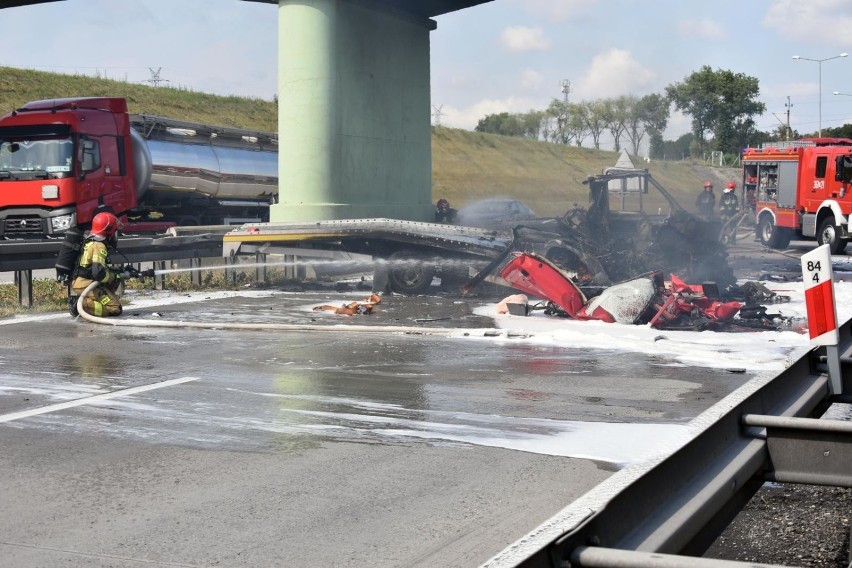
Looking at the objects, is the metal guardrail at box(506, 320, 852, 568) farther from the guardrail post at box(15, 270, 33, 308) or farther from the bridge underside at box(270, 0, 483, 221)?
the bridge underside at box(270, 0, 483, 221)

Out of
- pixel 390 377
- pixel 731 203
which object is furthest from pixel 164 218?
pixel 390 377

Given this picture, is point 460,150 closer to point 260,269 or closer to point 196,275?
point 260,269

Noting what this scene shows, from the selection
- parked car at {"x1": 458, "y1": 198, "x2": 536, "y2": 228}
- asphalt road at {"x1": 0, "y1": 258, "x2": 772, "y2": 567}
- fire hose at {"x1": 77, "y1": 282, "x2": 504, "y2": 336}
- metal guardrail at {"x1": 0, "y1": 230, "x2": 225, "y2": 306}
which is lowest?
asphalt road at {"x1": 0, "y1": 258, "x2": 772, "y2": 567}

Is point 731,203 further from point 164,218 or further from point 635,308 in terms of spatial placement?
point 635,308

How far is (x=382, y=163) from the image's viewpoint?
21.6m

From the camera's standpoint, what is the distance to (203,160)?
92.4 feet

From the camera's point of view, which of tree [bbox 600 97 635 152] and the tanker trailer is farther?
tree [bbox 600 97 635 152]

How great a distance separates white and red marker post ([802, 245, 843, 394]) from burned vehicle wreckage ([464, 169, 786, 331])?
616 centimetres

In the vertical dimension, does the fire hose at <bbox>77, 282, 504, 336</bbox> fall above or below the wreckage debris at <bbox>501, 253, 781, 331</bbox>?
below

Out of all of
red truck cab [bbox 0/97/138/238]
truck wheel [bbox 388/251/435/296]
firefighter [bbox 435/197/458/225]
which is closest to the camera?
truck wheel [bbox 388/251/435/296]

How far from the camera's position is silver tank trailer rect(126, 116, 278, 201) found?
25.9 m

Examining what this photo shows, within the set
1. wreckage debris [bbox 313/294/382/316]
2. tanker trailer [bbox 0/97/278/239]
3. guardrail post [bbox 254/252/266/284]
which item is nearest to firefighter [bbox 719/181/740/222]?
tanker trailer [bbox 0/97/278/239]

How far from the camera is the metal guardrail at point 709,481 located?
227 cm

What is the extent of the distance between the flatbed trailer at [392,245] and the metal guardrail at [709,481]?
43.0 ft
